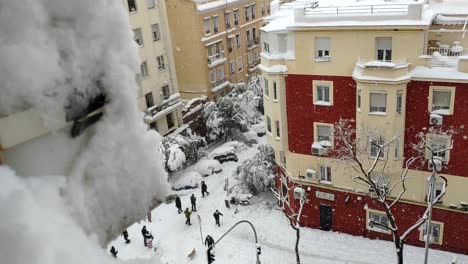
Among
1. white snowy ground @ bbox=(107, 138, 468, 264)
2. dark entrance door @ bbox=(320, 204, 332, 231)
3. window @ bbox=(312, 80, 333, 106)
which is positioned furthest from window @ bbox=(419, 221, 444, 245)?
window @ bbox=(312, 80, 333, 106)

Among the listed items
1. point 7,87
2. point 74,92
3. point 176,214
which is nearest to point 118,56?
point 74,92

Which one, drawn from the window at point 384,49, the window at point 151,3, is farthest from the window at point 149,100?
the window at point 384,49

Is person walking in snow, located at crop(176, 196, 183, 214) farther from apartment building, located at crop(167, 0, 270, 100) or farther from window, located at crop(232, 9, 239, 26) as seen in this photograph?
window, located at crop(232, 9, 239, 26)

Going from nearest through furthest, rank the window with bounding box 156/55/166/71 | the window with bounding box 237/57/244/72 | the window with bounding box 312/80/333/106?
the window with bounding box 312/80/333/106 → the window with bounding box 156/55/166/71 → the window with bounding box 237/57/244/72

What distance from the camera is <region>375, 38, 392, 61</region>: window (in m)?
18.9

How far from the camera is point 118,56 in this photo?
3381 mm

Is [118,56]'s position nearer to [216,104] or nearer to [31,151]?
[31,151]

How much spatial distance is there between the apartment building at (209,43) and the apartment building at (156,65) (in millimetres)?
4541

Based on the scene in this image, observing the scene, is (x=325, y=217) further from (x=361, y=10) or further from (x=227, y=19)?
(x=227, y=19)

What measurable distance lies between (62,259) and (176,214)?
967 inches

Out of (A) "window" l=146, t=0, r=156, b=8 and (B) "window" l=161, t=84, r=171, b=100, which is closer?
(A) "window" l=146, t=0, r=156, b=8

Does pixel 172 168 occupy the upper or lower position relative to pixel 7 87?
lower

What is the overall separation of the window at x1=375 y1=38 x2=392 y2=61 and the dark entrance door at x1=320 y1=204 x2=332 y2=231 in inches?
329

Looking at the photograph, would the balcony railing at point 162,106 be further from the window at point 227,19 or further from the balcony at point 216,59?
the window at point 227,19
